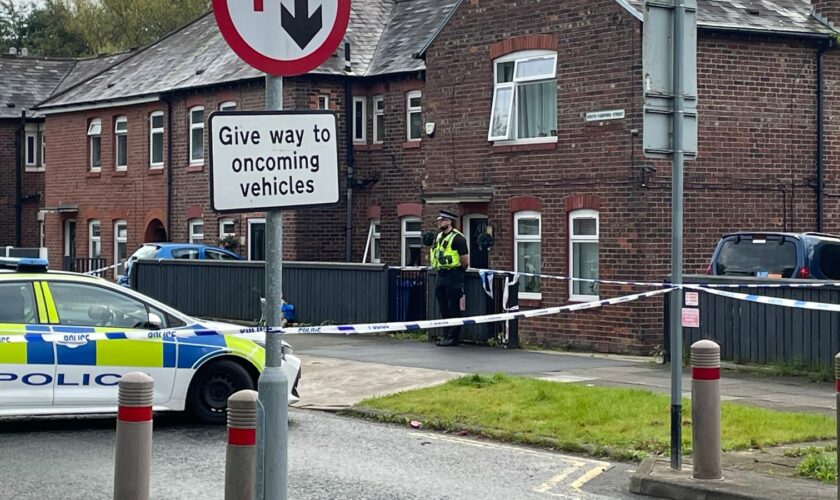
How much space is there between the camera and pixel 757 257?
17.5m

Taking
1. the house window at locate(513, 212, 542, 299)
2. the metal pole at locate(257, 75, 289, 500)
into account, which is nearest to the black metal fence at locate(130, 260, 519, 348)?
the house window at locate(513, 212, 542, 299)

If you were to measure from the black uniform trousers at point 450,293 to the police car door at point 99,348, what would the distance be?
26.9ft

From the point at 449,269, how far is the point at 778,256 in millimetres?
4841

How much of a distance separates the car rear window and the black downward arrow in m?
12.5

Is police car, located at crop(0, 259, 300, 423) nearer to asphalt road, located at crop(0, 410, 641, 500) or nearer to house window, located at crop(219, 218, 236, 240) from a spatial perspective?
asphalt road, located at crop(0, 410, 641, 500)

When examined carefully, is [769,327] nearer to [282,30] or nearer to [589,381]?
[589,381]

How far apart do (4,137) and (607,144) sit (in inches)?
1124

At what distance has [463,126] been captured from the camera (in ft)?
75.8

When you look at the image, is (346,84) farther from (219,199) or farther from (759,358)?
(219,199)

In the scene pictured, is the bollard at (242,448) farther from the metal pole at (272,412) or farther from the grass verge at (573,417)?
the grass verge at (573,417)

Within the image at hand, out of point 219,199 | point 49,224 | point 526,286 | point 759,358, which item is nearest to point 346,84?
point 526,286

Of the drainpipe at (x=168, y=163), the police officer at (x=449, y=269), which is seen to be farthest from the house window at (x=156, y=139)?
the police officer at (x=449, y=269)

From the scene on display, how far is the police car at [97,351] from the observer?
11.2 meters

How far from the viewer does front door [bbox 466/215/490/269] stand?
23.3 m
